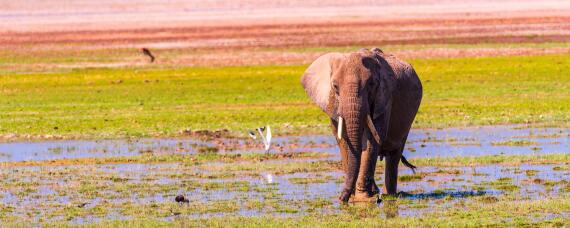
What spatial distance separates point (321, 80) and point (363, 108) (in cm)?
145

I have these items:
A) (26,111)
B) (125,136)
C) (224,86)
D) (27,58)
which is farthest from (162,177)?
(27,58)

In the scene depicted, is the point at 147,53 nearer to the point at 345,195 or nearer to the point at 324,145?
the point at 324,145

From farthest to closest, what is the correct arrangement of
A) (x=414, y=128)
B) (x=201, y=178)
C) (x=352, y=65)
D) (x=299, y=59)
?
(x=299, y=59) → (x=414, y=128) → (x=201, y=178) → (x=352, y=65)

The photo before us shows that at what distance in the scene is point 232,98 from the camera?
37750mm

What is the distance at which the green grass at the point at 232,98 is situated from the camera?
30453 millimetres

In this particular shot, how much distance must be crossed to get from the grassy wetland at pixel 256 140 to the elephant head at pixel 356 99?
908 millimetres

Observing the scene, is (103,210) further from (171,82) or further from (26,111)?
(171,82)

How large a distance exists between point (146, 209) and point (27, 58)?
131 feet

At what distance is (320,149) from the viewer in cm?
2553

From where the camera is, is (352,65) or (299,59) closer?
(352,65)

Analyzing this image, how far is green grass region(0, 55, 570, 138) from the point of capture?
30453mm

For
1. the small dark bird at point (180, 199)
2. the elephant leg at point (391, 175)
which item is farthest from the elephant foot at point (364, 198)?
the small dark bird at point (180, 199)

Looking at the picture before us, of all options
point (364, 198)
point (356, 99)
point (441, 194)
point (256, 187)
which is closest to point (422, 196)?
point (441, 194)

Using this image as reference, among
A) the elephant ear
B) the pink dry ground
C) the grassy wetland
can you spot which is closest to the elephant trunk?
the grassy wetland
